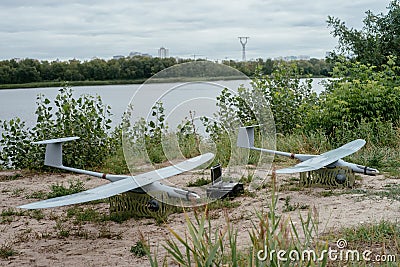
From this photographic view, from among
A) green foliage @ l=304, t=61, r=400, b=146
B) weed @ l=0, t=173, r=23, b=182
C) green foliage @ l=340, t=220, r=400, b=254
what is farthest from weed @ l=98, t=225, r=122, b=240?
green foliage @ l=304, t=61, r=400, b=146

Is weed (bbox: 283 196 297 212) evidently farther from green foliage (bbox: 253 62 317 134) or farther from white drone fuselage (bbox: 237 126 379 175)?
green foliage (bbox: 253 62 317 134)

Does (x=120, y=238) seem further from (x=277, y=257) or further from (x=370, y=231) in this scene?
(x=277, y=257)

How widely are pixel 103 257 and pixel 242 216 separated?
170 cm

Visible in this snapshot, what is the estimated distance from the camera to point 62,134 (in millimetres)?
10000

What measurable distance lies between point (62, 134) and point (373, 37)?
9031 millimetres

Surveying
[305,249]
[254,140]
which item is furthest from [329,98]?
[305,249]

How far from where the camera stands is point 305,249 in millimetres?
2848

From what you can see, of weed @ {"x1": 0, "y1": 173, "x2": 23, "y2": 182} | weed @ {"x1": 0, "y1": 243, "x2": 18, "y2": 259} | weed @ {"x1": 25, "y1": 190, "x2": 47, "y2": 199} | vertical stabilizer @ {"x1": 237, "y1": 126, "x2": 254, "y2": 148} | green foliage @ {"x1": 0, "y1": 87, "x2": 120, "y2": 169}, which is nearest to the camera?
weed @ {"x1": 0, "y1": 243, "x2": 18, "y2": 259}

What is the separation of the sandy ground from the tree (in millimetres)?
7695

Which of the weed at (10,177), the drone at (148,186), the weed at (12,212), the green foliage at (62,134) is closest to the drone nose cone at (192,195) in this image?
the drone at (148,186)

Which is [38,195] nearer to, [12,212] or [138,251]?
Result: [12,212]

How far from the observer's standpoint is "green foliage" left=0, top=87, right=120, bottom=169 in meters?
9.90

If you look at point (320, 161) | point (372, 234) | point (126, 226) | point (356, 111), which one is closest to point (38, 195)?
point (126, 226)

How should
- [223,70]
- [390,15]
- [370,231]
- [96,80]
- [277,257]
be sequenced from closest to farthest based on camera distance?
1. [277,257]
2. [370,231]
3. [223,70]
4. [96,80]
5. [390,15]
